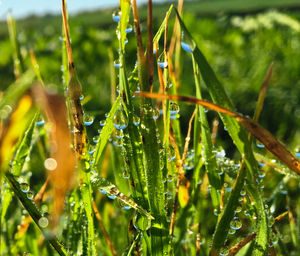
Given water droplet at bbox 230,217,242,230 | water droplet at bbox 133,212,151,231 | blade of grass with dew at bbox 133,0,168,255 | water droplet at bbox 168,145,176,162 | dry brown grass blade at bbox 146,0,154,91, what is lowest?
water droplet at bbox 230,217,242,230

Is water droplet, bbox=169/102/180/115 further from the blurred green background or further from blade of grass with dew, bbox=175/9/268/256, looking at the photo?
the blurred green background

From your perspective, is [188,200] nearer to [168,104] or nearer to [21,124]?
[168,104]

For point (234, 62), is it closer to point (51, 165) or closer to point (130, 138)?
point (130, 138)

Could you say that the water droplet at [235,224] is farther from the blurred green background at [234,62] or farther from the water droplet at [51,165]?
the blurred green background at [234,62]

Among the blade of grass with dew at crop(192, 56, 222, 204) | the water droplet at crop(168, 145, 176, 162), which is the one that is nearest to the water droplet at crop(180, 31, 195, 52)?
the blade of grass with dew at crop(192, 56, 222, 204)

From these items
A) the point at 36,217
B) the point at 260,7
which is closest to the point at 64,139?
the point at 36,217

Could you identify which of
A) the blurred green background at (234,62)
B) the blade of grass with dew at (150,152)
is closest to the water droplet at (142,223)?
the blade of grass with dew at (150,152)

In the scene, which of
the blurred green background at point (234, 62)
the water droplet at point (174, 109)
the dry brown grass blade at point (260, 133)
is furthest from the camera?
the blurred green background at point (234, 62)
